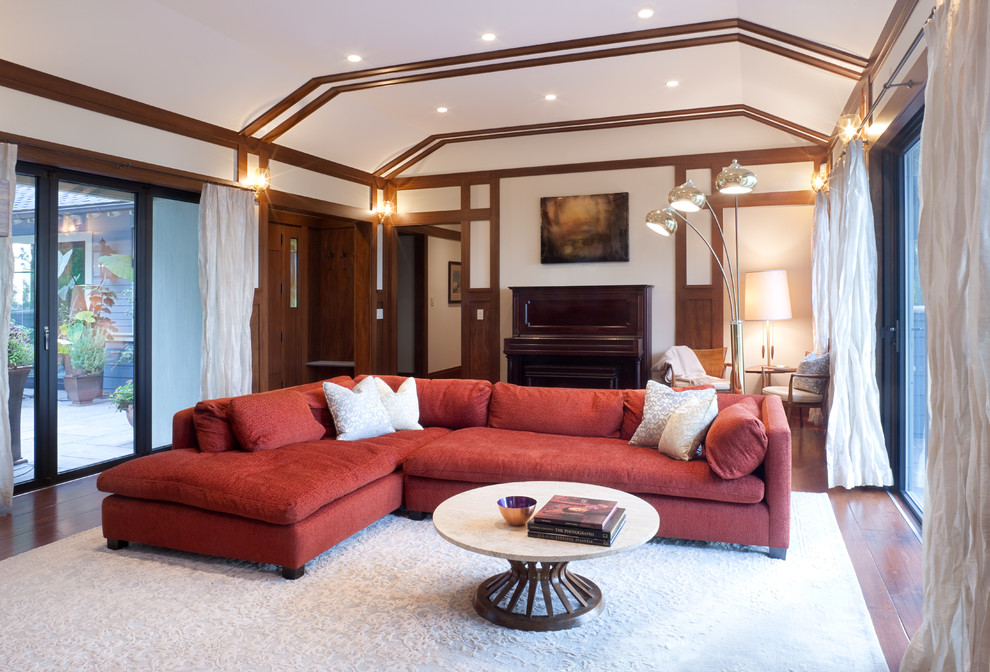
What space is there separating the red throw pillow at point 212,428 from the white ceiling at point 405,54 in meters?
2.41

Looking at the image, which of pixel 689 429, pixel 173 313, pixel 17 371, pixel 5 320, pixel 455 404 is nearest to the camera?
pixel 689 429

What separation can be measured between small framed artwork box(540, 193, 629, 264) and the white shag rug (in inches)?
174

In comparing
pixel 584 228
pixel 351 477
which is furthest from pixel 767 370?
pixel 351 477

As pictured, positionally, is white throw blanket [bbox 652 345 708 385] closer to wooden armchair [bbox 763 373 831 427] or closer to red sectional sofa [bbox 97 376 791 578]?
wooden armchair [bbox 763 373 831 427]

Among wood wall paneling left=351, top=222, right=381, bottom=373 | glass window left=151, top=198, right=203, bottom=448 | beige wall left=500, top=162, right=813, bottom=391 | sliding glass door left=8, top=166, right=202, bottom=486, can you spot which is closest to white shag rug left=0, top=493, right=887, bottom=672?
sliding glass door left=8, top=166, right=202, bottom=486

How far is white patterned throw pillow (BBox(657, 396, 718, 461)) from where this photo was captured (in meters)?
3.49

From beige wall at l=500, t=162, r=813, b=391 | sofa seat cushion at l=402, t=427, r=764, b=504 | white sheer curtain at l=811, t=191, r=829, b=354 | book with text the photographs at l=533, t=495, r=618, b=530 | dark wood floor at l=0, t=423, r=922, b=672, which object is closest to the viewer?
book with text the photographs at l=533, t=495, r=618, b=530

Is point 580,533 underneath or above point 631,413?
underneath

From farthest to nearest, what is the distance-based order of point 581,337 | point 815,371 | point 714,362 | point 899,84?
point 581,337 → point 714,362 → point 815,371 → point 899,84

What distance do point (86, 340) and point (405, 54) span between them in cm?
310

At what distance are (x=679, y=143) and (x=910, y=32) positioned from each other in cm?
389

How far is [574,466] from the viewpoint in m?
3.50

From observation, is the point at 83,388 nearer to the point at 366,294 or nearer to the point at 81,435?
the point at 81,435

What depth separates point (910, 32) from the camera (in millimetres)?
3314
